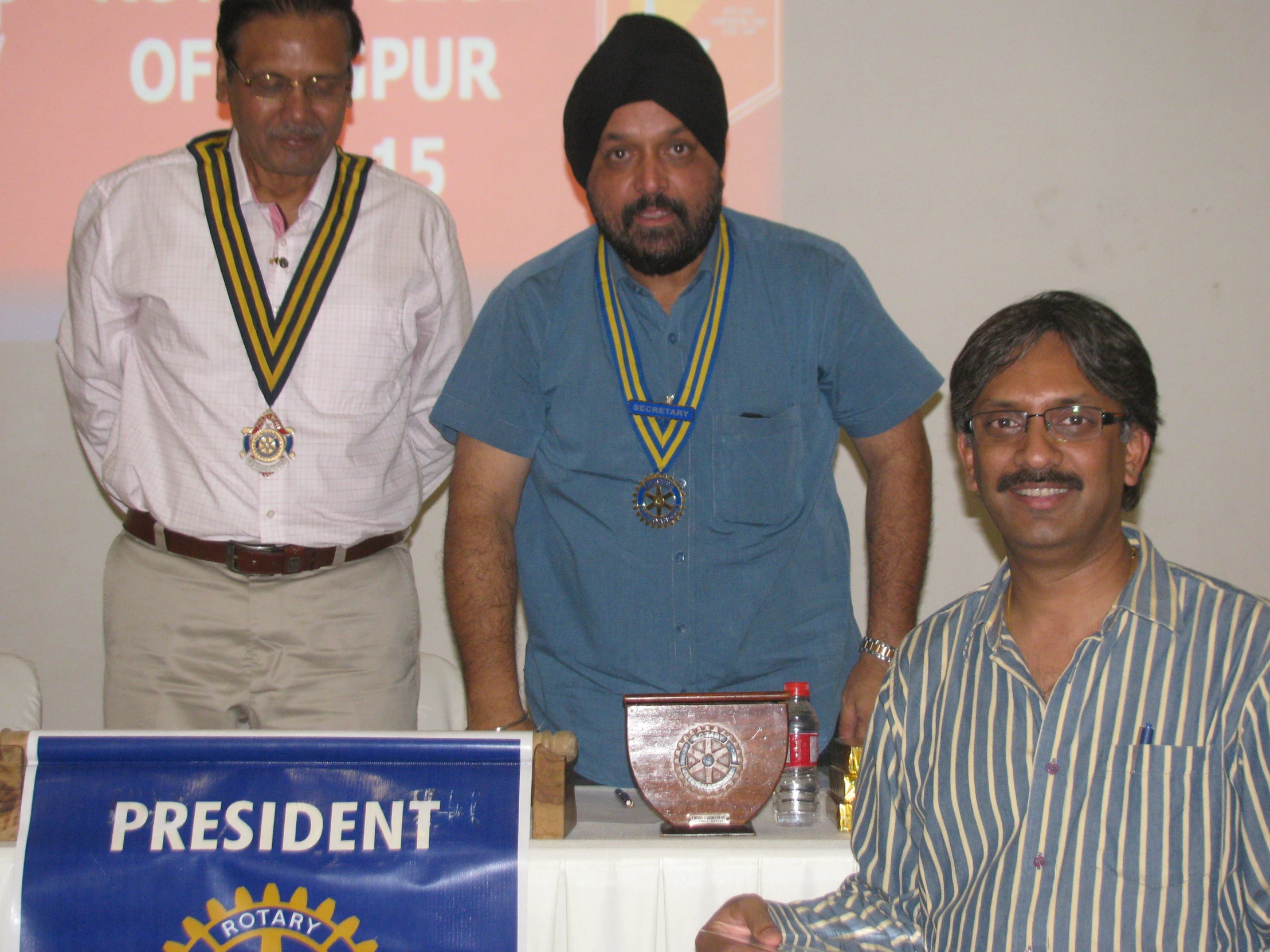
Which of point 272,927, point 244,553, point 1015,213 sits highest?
point 1015,213

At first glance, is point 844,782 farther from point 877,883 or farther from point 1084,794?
point 1084,794

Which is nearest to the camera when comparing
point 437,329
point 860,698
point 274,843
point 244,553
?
point 274,843

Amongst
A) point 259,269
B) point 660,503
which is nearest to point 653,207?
point 660,503

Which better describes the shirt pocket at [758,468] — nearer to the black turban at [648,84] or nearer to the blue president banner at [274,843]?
the black turban at [648,84]

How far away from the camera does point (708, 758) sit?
179 cm

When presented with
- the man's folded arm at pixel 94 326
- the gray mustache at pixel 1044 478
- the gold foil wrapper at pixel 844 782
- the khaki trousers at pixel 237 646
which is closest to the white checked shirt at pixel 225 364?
the man's folded arm at pixel 94 326

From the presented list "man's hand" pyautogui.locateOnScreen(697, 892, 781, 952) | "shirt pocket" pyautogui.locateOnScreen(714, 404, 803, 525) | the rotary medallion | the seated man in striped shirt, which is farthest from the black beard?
"man's hand" pyautogui.locateOnScreen(697, 892, 781, 952)

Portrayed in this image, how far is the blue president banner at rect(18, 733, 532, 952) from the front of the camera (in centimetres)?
A: 166

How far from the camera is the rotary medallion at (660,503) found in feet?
7.29

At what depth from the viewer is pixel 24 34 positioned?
129 inches

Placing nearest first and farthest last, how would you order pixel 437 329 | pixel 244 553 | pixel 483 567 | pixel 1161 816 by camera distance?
pixel 1161 816
pixel 483 567
pixel 244 553
pixel 437 329

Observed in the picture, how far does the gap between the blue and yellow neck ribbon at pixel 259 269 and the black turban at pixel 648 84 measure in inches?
23.2

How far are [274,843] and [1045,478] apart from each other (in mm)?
1190

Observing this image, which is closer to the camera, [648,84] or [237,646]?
[648,84]
